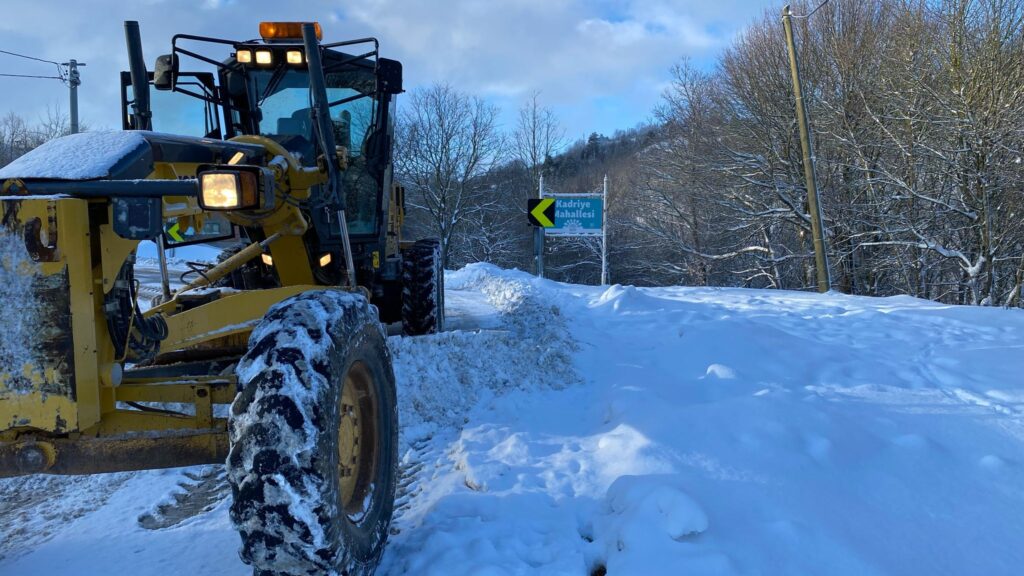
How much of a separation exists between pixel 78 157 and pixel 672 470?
3.07m

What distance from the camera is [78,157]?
8.07 feet

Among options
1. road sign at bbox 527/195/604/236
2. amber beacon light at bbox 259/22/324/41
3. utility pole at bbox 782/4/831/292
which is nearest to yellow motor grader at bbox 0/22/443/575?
amber beacon light at bbox 259/22/324/41

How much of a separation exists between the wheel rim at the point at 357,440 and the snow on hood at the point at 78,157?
3.99 ft

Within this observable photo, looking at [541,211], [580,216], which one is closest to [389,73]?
[541,211]

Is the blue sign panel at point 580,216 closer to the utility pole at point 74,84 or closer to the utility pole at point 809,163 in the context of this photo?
the utility pole at point 809,163

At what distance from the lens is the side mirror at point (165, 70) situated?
4.79 metres

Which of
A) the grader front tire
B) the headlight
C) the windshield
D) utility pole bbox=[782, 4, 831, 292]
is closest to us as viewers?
the headlight

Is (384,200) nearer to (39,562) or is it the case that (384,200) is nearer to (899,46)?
(39,562)

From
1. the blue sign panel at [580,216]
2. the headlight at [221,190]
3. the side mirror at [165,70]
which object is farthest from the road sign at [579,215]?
the headlight at [221,190]

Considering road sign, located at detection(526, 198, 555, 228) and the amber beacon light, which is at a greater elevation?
the amber beacon light

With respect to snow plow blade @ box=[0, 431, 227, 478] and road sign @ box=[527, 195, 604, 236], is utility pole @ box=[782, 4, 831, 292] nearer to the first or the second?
road sign @ box=[527, 195, 604, 236]

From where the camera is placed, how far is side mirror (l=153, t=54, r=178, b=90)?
4.79m

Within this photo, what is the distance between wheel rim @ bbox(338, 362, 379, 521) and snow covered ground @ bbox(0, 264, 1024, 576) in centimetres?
36

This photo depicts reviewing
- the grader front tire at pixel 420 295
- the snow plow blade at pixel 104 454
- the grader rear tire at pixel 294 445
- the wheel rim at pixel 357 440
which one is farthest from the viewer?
the grader front tire at pixel 420 295
